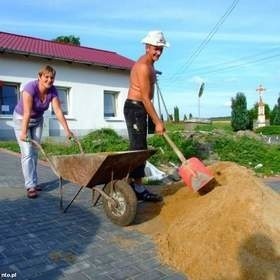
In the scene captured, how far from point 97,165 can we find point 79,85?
50.1 ft

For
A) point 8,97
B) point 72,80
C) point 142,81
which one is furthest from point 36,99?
point 72,80

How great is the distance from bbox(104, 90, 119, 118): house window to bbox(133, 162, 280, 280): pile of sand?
654 inches

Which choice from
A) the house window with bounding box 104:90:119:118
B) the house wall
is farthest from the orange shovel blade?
the house window with bounding box 104:90:119:118

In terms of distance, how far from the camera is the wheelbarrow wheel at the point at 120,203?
4.91 m

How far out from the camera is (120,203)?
16.5ft

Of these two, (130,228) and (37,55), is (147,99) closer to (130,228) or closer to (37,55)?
(130,228)

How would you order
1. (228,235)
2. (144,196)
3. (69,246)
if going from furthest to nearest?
1. (144,196)
2. (69,246)
3. (228,235)

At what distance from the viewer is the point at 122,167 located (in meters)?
5.15

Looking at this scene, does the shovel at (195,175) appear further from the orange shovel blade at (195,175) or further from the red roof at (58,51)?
the red roof at (58,51)

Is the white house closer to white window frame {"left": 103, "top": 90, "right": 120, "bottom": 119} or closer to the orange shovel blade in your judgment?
white window frame {"left": 103, "top": 90, "right": 120, "bottom": 119}

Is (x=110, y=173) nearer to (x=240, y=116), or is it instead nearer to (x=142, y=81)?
(x=142, y=81)

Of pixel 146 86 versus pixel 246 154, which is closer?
pixel 146 86

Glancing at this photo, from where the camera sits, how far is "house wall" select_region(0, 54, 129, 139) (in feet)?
56.1

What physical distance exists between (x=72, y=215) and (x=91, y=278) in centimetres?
193
